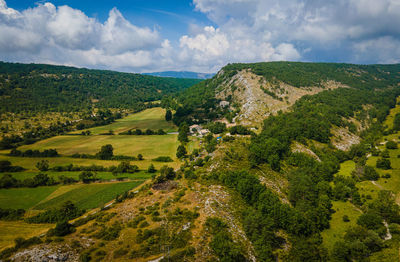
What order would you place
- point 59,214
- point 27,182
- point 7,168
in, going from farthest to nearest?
point 7,168 < point 27,182 < point 59,214

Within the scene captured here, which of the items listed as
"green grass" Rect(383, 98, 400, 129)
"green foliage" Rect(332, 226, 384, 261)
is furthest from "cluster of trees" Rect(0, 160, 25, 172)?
"green grass" Rect(383, 98, 400, 129)

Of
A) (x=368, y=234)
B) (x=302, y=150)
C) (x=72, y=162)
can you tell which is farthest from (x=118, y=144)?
(x=368, y=234)

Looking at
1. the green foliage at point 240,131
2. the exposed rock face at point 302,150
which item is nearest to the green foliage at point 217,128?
the green foliage at point 240,131

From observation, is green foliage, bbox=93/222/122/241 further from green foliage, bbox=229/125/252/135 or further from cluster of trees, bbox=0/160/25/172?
→ green foliage, bbox=229/125/252/135

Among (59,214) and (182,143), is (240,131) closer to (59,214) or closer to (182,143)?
(182,143)

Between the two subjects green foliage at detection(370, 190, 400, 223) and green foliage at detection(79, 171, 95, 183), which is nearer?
green foliage at detection(370, 190, 400, 223)

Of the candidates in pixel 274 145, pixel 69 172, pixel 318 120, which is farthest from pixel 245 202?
pixel 318 120

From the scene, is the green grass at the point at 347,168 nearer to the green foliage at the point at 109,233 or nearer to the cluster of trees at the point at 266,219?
the cluster of trees at the point at 266,219
